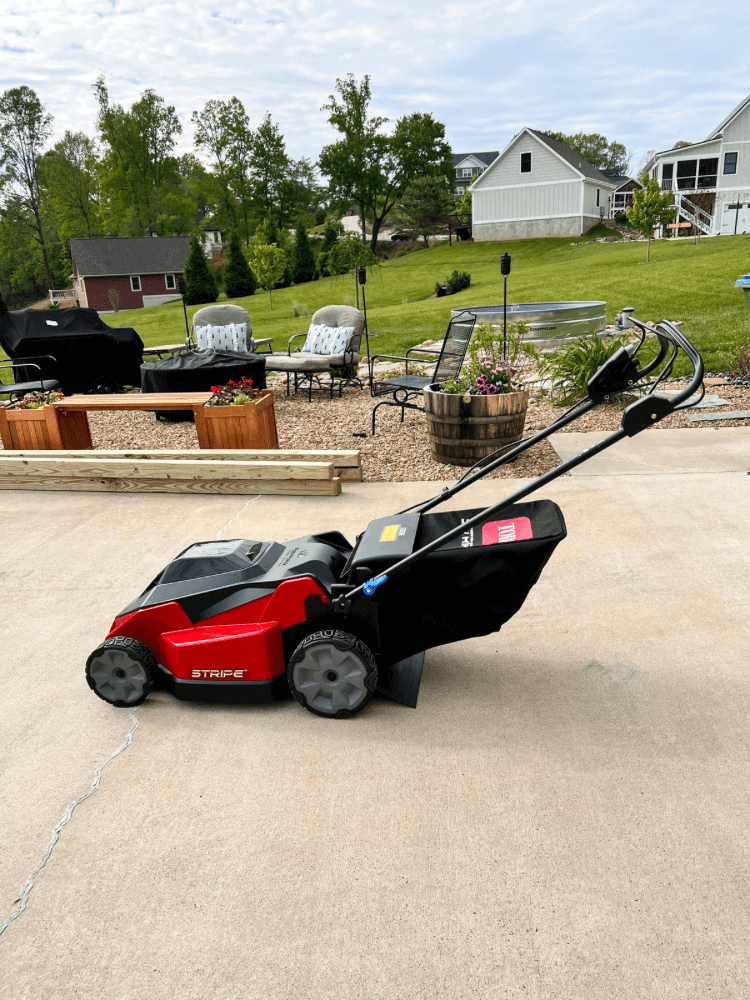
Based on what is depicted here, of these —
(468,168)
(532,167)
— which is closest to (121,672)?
(532,167)

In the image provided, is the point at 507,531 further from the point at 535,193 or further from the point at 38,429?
the point at 535,193

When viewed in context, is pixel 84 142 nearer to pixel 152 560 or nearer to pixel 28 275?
pixel 28 275

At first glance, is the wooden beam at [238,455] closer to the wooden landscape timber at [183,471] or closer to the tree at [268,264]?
the wooden landscape timber at [183,471]

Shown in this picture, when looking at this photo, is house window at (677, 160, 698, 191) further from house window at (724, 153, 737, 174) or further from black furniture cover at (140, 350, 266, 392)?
black furniture cover at (140, 350, 266, 392)

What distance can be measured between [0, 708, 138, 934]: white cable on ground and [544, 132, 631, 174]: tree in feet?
230

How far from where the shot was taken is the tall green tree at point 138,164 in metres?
46.4

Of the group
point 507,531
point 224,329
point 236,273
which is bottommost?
point 507,531

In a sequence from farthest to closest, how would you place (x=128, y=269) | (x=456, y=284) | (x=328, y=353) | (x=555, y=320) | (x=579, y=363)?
(x=128, y=269) → (x=456, y=284) → (x=555, y=320) → (x=328, y=353) → (x=579, y=363)

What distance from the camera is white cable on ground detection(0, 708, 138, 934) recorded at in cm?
210

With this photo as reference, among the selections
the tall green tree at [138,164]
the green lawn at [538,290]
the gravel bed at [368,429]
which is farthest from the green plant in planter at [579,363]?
the tall green tree at [138,164]

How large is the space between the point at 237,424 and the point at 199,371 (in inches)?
89.7

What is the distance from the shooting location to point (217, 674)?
9.63 ft

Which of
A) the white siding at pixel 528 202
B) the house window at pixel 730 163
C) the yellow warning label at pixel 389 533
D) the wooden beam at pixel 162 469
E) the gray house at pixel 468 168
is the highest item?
the gray house at pixel 468 168

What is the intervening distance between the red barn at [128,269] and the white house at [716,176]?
1088 inches
